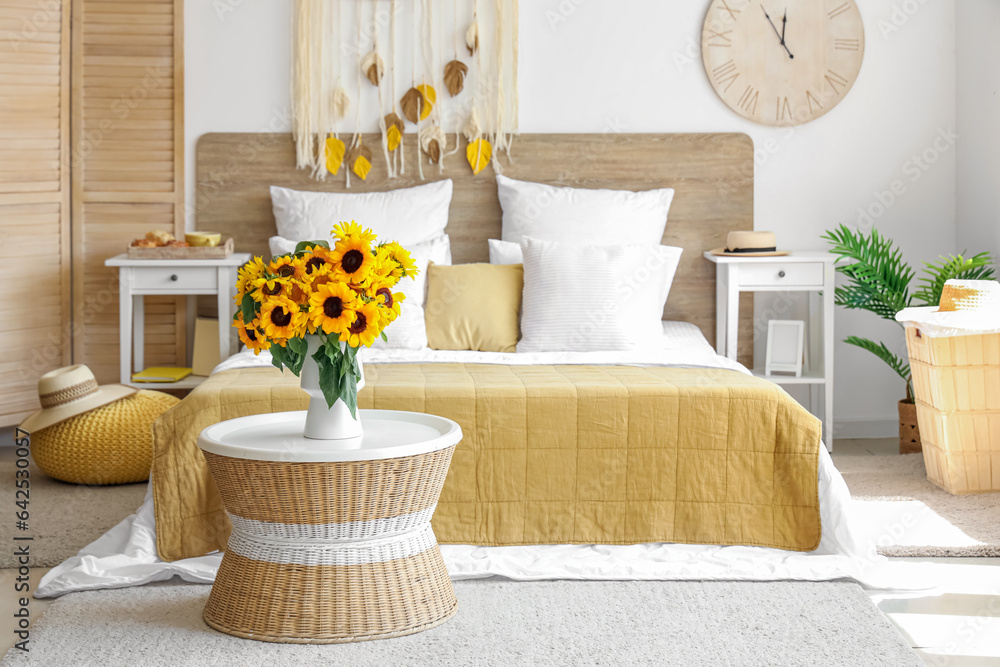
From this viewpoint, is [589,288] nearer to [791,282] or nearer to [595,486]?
[791,282]

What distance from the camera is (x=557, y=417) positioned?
2543 millimetres

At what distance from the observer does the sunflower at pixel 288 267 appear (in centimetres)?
198

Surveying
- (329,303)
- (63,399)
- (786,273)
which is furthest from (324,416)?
(786,273)

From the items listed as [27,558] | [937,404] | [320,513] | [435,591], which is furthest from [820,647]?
[27,558]

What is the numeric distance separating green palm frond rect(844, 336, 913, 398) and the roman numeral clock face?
96 centimetres

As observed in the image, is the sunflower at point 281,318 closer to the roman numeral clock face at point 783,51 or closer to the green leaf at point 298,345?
the green leaf at point 298,345

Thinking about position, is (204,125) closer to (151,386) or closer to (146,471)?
(151,386)

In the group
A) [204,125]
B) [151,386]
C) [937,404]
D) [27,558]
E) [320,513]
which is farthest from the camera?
[204,125]

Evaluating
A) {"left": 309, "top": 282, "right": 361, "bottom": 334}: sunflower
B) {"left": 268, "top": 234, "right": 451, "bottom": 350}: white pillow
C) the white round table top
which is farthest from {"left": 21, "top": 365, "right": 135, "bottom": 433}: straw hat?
{"left": 309, "top": 282, "right": 361, "bottom": 334}: sunflower

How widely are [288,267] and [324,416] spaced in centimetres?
33

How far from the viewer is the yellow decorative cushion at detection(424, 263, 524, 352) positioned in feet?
11.3

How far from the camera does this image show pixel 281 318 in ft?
6.47

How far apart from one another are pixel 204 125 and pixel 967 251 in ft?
10.3

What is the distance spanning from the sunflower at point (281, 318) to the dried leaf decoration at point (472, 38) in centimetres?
228
